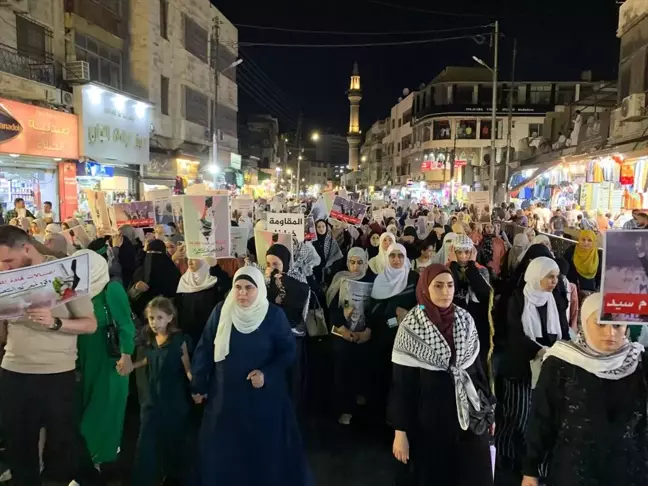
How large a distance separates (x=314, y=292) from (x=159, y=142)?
71.7 ft

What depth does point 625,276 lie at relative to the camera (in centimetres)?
281

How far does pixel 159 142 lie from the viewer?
26516 millimetres

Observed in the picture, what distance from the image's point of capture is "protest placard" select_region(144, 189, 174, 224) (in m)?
9.91

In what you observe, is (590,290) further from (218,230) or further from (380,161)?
(380,161)

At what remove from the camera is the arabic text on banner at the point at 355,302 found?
570 centimetres

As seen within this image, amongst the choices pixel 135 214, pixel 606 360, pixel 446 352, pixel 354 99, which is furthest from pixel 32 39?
pixel 354 99

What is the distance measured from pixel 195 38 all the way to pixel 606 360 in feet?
97.9

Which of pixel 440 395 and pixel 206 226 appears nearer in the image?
pixel 440 395

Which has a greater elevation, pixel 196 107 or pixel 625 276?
pixel 196 107

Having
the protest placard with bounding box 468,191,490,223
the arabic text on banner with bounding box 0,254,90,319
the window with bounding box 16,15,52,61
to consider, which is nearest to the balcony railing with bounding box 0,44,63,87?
the window with bounding box 16,15,52,61

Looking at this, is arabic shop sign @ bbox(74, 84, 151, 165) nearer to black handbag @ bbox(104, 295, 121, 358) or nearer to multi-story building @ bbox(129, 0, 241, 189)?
multi-story building @ bbox(129, 0, 241, 189)

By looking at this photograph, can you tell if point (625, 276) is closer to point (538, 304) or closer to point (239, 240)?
point (538, 304)

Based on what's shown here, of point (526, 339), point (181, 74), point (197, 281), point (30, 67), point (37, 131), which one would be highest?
point (181, 74)

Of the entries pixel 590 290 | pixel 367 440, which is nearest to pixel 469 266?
pixel 367 440
